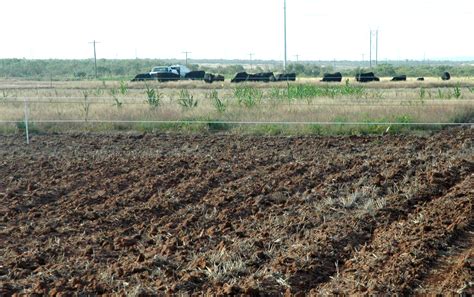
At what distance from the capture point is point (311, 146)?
61.1 feet

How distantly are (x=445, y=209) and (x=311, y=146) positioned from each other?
7953 mm

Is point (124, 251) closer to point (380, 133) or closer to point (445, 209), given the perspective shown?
point (445, 209)

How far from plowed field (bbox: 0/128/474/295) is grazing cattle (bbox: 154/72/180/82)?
3609cm

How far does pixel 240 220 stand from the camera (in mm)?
10656

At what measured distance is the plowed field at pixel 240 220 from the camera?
25.7ft

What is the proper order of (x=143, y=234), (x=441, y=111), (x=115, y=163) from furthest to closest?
(x=441, y=111), (x=115, y=163), (x=143, y=234)

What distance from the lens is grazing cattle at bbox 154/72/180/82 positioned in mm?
54122

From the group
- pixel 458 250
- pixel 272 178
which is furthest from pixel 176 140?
pixel 458 250

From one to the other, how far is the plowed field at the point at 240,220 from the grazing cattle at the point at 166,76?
36086 millimetres

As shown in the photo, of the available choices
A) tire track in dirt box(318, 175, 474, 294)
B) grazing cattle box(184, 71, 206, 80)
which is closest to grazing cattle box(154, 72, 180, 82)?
grazing cattle box(184, 71, 206, 80)

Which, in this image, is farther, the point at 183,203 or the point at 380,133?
the point at 380,133

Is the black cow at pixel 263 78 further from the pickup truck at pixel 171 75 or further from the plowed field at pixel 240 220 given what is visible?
the plowed field at pixel 240 220

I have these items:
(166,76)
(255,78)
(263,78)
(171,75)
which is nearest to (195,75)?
(171,75)

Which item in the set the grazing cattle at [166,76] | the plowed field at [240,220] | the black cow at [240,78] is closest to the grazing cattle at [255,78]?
the black cow at [240,78]
